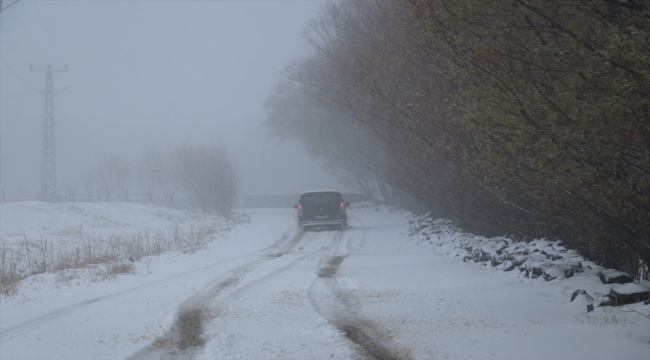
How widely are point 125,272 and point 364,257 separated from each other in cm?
591

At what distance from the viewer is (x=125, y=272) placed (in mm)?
11078

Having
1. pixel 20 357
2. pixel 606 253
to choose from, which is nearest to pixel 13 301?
pixel 20 357

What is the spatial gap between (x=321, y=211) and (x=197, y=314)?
51.7 ft

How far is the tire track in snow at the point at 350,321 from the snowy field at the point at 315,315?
2 cm

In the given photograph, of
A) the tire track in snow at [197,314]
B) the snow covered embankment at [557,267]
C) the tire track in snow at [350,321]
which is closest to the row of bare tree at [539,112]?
the snow covered embankment at [557,267]

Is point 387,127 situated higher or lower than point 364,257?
higher

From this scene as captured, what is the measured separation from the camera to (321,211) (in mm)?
22969

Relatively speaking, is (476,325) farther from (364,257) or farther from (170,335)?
(364,257)

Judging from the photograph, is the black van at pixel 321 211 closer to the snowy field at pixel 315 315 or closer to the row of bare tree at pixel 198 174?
the snowy field at pixel 315 315

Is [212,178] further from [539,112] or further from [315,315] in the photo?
[539,112]

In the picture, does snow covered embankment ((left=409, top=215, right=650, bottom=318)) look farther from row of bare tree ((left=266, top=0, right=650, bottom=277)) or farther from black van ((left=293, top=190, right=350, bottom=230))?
black van ((left=293, top=190, right=350, bottom=230))

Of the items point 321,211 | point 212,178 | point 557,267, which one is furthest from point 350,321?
point 212,178

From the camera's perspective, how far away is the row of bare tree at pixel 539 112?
471cm

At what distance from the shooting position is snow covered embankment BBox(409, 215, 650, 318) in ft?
20.5
